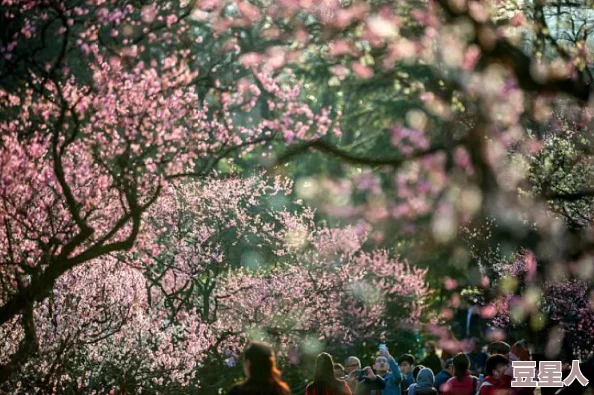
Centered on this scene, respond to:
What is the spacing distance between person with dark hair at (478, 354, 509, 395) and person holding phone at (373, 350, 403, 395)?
2.68m

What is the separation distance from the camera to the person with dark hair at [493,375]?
9898mm

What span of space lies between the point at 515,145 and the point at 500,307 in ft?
15.5

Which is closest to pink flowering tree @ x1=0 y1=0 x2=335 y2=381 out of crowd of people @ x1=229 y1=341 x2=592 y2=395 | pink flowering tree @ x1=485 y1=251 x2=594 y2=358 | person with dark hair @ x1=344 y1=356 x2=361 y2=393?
crowd of people @ x1=229 y1=341 x2=592 y2=395

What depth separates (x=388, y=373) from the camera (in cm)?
1278

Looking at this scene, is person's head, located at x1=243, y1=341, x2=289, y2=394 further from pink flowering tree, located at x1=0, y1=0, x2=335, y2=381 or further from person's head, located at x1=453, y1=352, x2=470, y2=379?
person's head, located at x1=453, y1=352, x2=470, y2=379

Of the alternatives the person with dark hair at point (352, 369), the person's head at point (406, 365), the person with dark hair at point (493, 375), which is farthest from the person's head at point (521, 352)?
the person's head at point (406, 365)

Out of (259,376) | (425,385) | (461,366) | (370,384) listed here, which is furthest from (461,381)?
(259,376)

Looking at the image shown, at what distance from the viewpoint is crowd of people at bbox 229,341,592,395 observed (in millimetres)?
7363

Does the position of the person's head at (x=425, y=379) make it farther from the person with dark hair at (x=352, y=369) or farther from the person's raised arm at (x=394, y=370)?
the person with dark hair at (x=352, y=369)

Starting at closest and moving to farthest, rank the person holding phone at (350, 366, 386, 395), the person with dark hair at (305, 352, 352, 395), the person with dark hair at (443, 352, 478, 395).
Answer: the person with dark hair at (305, 352, 352, 395) → the person with dark hair at (443, 352, 478, 395) → the person holding phone at (350, 366, 386, 395)

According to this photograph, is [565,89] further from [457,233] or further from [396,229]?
[396,229]

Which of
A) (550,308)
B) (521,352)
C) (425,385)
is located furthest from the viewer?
(550,308)

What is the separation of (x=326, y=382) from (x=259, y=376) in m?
2.23

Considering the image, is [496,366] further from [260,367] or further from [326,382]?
[260,367]
